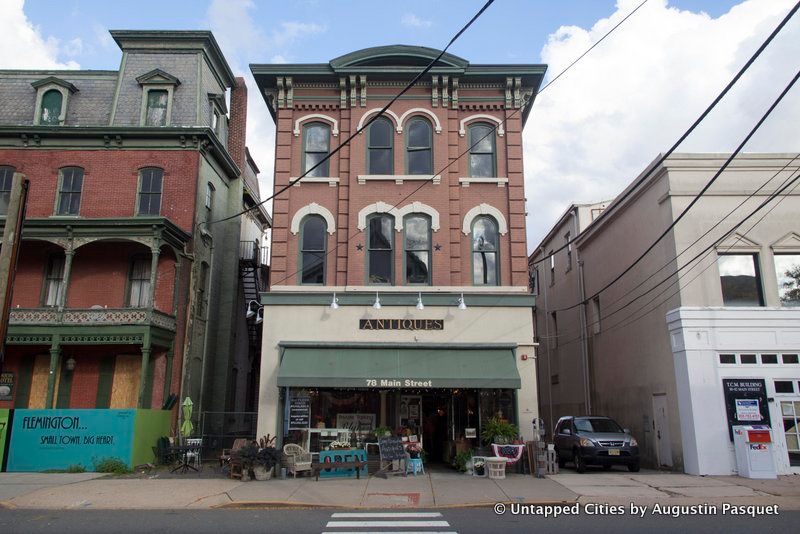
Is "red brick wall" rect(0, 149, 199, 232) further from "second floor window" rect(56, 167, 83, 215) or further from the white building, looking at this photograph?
the white building

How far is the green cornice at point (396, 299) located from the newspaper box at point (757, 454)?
6341 millimetres

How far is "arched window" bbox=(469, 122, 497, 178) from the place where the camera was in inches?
773

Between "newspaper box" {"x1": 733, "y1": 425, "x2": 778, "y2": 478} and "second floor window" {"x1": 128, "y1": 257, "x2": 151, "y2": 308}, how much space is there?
18284 millimetres

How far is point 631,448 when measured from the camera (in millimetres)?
17750

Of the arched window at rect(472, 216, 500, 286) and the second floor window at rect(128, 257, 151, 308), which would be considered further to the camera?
the second floor window at rect(128, 257, 151, 308)

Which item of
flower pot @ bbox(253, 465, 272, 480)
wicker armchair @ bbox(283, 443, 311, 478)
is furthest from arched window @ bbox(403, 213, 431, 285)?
flower pot @ bbox(253, 465, 272, 480)

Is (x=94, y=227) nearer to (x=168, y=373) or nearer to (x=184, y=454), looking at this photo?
(x=168, y=373)

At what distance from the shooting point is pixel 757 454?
52.4 ft

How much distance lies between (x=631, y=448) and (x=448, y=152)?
10.0 meters

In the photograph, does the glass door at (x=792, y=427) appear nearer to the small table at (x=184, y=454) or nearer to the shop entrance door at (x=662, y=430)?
the shop entrance door at (x=662, y=430)

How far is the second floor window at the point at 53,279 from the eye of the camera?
2173cm

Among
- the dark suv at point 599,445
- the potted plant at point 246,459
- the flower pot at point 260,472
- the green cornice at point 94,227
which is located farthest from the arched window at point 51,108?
the dark suv at point 599,445

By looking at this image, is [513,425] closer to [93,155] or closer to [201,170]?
[201,170]

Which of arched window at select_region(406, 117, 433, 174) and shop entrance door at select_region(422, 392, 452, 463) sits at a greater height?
arched window at select_region(406, 117, 433, 174)
